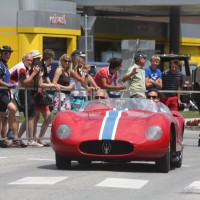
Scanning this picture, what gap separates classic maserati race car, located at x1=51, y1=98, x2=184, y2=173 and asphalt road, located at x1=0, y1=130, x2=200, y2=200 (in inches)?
8.5

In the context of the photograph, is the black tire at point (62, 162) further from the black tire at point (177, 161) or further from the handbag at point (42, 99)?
the handbag at point (42, 99)

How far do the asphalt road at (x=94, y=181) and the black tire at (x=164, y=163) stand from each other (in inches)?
3.9

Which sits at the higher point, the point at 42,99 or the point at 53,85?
the point at 53,85

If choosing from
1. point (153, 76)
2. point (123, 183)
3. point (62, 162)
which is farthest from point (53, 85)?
point (123, 183)

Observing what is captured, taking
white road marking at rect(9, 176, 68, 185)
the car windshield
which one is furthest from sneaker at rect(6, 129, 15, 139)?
white road marking at rect(9, 176, 68, 185)

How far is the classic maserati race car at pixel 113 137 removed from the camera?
13.3m

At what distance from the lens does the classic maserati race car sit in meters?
13.3

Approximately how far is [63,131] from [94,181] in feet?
5.04

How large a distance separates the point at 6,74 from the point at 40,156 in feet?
8.77

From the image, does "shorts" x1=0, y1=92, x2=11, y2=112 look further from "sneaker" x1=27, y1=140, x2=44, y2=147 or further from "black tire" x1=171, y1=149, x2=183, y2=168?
"black tire" x1=171, y1=149, x2=183, y2=168

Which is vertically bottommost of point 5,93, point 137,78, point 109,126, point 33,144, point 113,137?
point 33,144

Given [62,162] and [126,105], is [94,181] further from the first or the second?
[126,105]

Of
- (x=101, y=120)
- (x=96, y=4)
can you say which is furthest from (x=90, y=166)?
(x=96, y=4)

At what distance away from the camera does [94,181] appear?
12.2m
